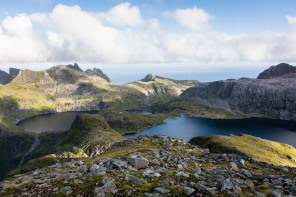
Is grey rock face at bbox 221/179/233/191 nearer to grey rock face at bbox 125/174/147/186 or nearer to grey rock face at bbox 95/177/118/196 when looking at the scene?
grey rock face at bbox 125/174/147/186

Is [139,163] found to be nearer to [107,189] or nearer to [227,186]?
[107,189]

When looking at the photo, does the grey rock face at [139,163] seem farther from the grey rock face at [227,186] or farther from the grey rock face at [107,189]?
the grey rock face at [227,186]

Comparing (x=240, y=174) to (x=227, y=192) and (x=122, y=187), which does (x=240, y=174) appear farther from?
(x=122, y=187)

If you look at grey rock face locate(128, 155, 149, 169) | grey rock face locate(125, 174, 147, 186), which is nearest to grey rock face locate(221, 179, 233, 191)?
grey rock face locate(125, 174, 147, 186)

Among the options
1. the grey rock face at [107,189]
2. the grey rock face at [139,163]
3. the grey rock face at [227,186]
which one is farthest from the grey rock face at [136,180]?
the grey rock face at [227,186]

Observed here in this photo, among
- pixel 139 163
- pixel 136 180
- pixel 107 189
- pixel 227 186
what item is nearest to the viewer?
pixel 227 186

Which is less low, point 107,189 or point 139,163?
point 107,189

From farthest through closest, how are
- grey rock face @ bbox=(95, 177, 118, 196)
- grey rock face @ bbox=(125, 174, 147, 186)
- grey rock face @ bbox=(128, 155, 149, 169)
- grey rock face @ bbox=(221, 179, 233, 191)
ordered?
grey rock face @ bbox=(128, 155, 149, 169)
grey rock face @ bbox=(125, 174, 147, 186)
grey rock face @ bbox=(95, 177, 118, 196)
grey rock face @ bbox=(221, 179, 233, 191)

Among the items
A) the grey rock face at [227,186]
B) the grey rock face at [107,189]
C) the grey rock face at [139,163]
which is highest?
the grey rock face at [227,186]

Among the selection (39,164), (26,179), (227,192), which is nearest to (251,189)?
(227,192)

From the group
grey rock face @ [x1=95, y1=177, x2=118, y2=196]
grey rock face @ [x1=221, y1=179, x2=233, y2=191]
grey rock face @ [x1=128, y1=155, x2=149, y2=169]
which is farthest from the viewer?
grey rock face @ [x1=128, y1=155, x2=149, y2=169]

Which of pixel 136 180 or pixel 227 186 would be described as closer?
pixel 227 186

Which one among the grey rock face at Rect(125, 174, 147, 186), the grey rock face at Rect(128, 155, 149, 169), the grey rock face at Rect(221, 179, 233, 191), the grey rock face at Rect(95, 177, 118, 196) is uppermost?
the grey rock face at Rect(221, 179, 233, 191)

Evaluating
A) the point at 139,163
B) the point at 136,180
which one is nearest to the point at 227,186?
the point at 136,180
